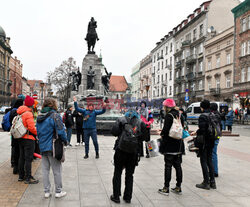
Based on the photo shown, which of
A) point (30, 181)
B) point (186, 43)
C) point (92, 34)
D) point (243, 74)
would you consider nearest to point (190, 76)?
point (186, 43)

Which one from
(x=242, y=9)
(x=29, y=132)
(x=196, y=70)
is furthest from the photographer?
(x=196, y=70)

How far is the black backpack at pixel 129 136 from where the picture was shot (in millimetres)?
4371

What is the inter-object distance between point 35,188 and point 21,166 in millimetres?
710

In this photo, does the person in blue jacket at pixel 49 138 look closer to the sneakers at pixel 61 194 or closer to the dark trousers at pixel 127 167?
the sneakers at pixel 61 194

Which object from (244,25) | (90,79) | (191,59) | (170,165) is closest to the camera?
(170,165)

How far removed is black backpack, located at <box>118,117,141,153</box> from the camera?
4371 millimetres

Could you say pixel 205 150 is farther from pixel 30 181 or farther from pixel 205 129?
pixel 30 181

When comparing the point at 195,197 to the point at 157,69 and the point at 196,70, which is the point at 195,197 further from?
the point at 157,69

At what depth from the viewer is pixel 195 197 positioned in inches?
197

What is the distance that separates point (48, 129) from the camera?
15.5 feet

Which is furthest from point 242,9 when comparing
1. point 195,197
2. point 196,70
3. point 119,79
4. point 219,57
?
point 119,79

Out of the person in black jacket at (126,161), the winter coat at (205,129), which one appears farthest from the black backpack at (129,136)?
the winter coat at (205,129)

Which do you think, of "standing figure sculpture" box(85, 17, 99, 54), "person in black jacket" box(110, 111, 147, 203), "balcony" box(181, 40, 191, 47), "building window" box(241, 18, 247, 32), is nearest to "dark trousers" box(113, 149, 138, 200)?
"person in black jacket" box(110, 111, 147, 203)

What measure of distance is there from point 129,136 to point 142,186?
169 cm
